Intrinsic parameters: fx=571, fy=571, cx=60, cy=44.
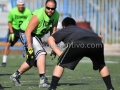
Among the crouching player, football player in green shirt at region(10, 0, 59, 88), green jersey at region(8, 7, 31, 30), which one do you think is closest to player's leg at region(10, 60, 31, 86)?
football player in green shirt at region(10, 0, 59, 88)

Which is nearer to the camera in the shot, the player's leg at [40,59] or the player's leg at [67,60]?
the player's leg at [67,60]

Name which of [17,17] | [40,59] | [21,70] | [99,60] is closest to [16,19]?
[17,17]

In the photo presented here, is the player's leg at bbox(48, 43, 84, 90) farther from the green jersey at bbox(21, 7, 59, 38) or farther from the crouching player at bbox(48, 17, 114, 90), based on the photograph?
the green jersey at bbox(21, 7, 59, 38)

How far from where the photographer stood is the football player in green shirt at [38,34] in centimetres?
1010

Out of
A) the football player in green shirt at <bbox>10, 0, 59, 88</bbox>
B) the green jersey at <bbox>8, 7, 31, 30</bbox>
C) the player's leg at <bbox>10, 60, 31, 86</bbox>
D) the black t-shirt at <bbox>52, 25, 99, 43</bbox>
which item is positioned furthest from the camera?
the green jersey at <bbox>8, 7, 31, 30</bbox>

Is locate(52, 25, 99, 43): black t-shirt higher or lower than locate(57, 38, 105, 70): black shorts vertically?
higher

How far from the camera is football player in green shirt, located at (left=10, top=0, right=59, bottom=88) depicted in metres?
10.1

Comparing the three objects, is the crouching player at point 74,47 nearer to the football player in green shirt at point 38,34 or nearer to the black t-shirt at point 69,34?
the black t-shirt at point 69,34

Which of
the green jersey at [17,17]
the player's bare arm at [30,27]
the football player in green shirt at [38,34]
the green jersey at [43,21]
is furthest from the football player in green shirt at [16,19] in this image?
the player's bare arm at [30,27]

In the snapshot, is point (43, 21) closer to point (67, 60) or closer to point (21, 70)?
point (21, 70)

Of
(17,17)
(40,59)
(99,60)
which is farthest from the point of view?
(17,17)

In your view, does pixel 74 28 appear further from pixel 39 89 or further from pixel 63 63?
pixel 39 89

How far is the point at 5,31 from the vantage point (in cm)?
2275

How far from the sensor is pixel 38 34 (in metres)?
10.4
